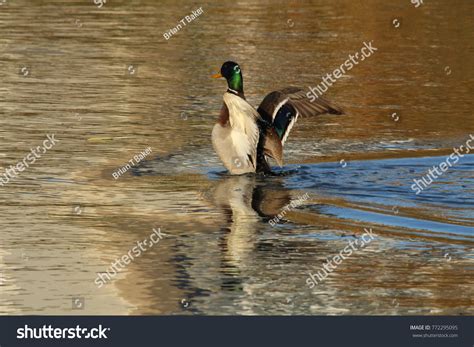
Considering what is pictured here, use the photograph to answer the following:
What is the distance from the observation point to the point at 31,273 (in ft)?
33.8

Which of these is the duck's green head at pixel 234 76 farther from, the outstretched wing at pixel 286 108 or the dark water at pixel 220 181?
the dark water at pixel 220 181

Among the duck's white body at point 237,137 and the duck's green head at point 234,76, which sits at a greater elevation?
the duck's green head at point 234,76

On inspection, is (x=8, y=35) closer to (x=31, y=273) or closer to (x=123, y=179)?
(x=123, y=179)

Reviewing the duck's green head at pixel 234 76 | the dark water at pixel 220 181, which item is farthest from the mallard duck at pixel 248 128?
the dark water at pixel 220 181

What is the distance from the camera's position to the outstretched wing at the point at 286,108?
48.2 ft

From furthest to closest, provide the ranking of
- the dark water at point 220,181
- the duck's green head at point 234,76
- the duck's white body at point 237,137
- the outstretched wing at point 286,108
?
the outstretched wing at point 286,108 < the duck's green head at point 234,76 < the duck's white body at point 237,137 < the dark water at point 220,181

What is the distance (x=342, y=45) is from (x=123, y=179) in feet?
41.7

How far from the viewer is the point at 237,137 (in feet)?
46.7

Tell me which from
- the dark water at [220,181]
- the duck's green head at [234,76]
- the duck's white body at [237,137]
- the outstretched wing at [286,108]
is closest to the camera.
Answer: the dark water at [220,181]

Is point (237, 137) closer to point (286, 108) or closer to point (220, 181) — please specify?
point (220, 181)

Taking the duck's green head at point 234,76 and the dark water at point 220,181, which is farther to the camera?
the duck's green head at point 234,76

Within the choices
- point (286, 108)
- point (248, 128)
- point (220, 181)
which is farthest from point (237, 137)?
point (286, 108)

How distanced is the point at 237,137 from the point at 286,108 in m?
0.93

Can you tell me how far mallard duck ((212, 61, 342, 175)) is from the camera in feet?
46.6
